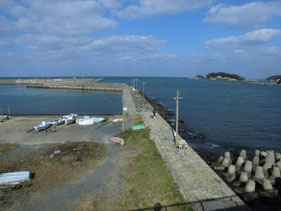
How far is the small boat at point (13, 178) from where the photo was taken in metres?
12.0

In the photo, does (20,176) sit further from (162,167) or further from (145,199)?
(162,167)

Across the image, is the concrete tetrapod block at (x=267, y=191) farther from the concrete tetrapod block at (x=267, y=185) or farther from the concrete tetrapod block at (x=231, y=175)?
the concrete tetrapod block at (x=231, y=175)

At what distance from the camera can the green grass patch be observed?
397 inches

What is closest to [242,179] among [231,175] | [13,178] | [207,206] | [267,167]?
[231,175]

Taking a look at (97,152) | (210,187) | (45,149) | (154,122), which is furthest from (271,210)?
(45,149)

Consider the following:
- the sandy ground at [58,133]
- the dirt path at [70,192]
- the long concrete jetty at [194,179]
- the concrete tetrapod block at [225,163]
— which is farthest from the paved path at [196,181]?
the sandy ground at [58,133]

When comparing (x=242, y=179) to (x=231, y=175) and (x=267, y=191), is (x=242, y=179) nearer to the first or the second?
(x=231, y=175)

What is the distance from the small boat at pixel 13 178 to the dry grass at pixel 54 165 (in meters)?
Answer: 0.44

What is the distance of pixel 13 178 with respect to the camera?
12.2 metres

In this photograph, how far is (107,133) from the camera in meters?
22.9

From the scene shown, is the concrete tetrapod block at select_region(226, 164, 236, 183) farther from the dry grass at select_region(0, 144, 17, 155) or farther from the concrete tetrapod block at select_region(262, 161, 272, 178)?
the dry grass at select_region(0, 144, 17, 155)

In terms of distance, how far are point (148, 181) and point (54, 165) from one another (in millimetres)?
7539

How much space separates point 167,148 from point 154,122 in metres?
9.12

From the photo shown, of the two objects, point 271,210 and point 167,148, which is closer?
point 271,210
